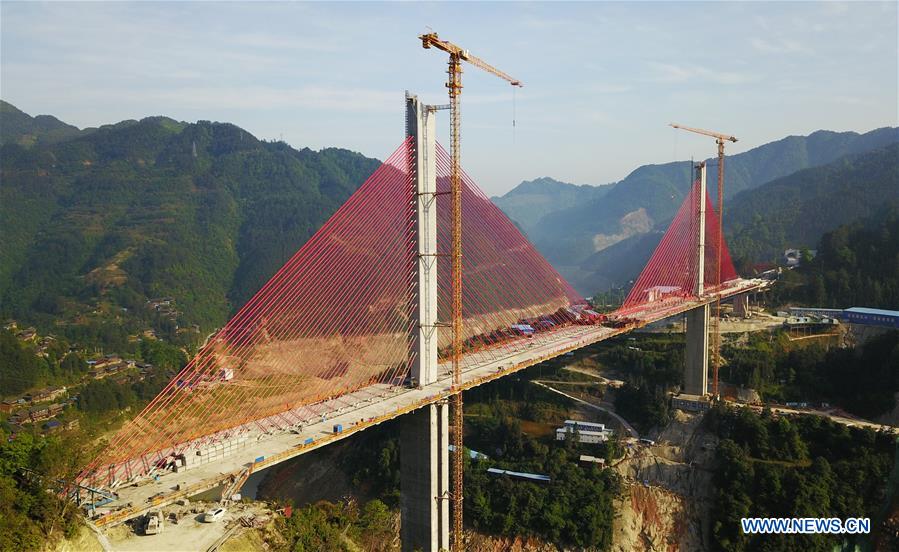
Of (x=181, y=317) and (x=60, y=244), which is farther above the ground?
(x=60, y=244)

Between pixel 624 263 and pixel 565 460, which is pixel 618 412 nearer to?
pixel 565 460

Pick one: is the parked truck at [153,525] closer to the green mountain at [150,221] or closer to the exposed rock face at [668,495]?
the exposed rock face at [668,495]

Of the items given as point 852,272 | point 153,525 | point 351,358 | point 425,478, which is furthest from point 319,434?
point 852,272

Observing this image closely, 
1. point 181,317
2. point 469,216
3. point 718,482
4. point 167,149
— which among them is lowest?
point 718,482

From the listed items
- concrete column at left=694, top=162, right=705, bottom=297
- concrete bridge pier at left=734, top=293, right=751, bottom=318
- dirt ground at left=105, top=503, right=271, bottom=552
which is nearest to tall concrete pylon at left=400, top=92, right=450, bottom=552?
dirt ground at left=105, top=503, right=271, bottom=552

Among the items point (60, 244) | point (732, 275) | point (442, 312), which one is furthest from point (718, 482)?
point (60, 244)

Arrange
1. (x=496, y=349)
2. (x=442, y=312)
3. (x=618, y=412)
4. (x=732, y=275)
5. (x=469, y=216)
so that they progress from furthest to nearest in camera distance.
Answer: (x=732, y=275) → (x=618, y=412) → (x=469, y=216) → (x=496, y=349) → (x=442, y=312)

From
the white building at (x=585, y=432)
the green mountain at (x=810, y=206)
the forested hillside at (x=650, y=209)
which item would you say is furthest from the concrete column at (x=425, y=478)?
the forested hillside at (x=650, y=209)
